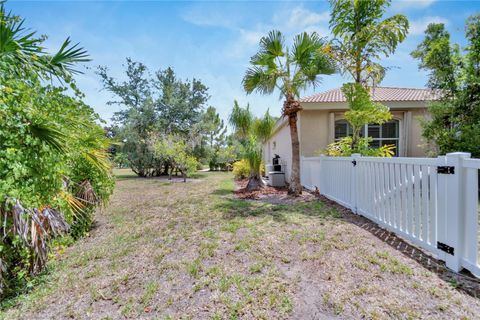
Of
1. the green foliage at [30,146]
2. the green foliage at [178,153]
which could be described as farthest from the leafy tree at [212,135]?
the green foliage at [30,146]

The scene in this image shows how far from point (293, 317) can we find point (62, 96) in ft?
12.3

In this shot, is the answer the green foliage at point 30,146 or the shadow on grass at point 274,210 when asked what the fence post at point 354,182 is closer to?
the shadow on grass at point 274,210

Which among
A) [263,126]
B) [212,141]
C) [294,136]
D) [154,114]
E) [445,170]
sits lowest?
[445,170]

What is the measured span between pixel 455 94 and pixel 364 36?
11.6 feet

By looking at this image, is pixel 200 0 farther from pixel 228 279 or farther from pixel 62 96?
pixel 228 279

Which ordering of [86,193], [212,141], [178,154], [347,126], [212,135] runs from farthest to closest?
[212,135] < [212,141] < [178,154] < [347,126] < [86,193]

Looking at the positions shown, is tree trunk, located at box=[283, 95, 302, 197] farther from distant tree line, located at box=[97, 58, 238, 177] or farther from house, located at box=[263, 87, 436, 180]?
distant tree line, located at box=[97, 58, 238, 177]

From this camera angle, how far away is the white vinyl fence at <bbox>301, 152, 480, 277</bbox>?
7.80 ft

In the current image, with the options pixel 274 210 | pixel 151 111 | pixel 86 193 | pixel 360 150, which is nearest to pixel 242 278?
pixel 274 210

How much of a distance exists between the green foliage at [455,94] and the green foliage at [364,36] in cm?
185

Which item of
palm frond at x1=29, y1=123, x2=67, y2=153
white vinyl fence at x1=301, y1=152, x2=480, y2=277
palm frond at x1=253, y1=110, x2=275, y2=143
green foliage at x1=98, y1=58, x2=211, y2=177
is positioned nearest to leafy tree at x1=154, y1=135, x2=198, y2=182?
green foliage at x1=98, y1=58, x2=211, y2=177

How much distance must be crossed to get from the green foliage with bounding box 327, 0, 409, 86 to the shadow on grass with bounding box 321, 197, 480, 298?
477 cm

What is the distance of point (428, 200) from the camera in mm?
2924

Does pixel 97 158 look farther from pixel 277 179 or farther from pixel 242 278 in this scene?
pixel 277 179
